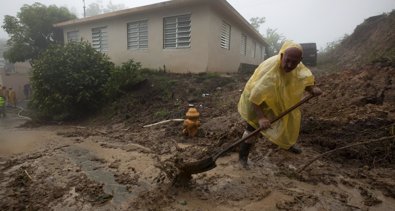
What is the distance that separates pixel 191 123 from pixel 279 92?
2.41 m

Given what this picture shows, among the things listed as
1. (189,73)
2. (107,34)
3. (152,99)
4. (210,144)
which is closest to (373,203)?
(210,144)

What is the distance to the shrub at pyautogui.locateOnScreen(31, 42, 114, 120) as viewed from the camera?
8.71 metres

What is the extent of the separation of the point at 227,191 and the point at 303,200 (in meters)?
0.81

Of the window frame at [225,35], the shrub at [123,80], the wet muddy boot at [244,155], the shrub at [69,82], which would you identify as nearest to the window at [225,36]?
the window frame at [225,35]

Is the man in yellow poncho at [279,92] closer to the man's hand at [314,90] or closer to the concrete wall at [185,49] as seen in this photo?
the man's hand at [314,90]

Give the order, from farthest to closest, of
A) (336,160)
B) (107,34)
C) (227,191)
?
(107,34)
(336,160)
(227,191)

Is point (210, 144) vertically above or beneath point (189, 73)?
beneath

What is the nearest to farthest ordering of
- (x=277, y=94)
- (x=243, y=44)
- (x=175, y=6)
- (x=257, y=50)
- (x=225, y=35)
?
(x=277, y=94), (x=175, y=6), (x=225, y=35), (x=243, y=44), (x=257, y=50)

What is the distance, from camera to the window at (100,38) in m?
12.8

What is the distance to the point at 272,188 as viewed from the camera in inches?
118

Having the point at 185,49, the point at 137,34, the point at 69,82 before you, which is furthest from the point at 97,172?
the point at 137,34

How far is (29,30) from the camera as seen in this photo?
48.0 ft

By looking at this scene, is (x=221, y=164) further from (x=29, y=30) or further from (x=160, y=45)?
(x=29, y=30)

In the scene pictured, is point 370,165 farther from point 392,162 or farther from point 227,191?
point 227,191
